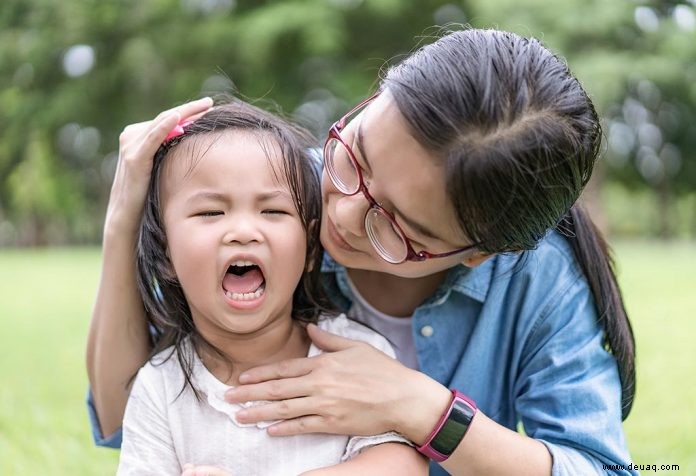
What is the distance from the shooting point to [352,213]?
1.56 meters

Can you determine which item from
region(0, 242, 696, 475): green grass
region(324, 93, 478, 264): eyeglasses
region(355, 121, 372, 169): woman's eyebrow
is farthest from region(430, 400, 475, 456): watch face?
region(0, 242, 696, 475): green grass

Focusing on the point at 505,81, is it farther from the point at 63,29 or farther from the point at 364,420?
the point at 63,29

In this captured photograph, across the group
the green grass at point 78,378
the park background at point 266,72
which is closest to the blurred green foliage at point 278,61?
the park background at point 266,72

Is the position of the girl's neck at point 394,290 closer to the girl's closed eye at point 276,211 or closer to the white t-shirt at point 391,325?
the white t-shirt at point 391,325

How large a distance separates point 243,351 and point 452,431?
1.60 ft

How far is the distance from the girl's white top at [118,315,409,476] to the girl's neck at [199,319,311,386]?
0.16 ft

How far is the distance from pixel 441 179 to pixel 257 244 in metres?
0.40

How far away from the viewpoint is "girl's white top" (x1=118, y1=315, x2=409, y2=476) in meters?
1.61

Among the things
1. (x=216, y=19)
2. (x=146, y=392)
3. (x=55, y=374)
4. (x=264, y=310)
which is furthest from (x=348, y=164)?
(x=216, y=19)

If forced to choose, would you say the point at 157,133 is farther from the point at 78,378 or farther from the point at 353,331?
the point at 78,378

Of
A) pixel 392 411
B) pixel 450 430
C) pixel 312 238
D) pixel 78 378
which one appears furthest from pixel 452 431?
pixel 78 378

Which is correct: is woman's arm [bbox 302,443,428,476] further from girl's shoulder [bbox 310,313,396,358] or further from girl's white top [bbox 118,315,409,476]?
girl's shoulder [bbox 310,313,396,358]

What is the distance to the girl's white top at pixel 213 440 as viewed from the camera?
1.61m

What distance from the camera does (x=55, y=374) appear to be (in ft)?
13.5
